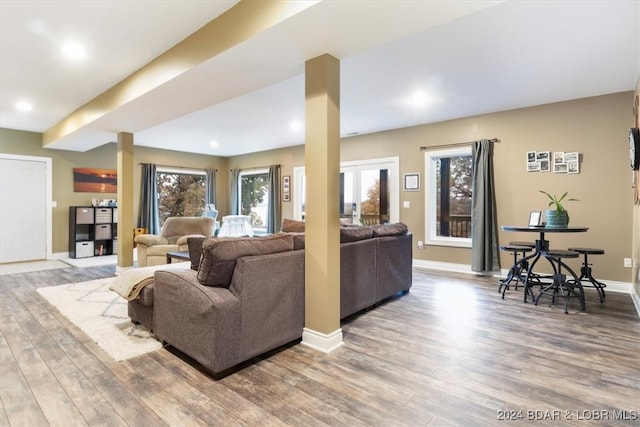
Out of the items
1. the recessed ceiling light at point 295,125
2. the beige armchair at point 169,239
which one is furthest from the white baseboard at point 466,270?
the beige armchair at point 169,239

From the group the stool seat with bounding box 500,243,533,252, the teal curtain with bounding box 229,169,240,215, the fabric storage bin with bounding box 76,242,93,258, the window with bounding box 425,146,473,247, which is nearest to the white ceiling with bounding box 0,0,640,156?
the window with bounding box 425,146,473,247

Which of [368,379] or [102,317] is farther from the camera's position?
[102,317]

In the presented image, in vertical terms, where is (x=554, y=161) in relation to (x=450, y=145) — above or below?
below

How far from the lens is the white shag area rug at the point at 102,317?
8.46 ft

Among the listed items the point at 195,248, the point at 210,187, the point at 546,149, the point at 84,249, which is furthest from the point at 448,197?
the point at 84,249

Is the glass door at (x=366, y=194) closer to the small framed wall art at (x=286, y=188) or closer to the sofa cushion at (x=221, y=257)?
the small framed wall art at (x=286, y=188)

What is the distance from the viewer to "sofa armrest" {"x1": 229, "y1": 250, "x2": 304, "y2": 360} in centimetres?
223

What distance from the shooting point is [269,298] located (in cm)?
238

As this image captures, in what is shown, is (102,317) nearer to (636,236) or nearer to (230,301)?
(230,301)

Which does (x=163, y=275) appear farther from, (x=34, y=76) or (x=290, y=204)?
(x=290, y=204)

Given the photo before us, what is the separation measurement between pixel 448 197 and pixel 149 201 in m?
6.76

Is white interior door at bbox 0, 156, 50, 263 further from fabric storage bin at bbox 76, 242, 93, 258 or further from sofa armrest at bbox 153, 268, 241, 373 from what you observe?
sofa armrest at bbox 153, 268, 241, 373

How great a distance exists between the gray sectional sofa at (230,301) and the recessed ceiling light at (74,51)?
7.40ft

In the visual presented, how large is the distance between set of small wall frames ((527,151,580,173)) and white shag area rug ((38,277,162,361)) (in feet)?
17.3
